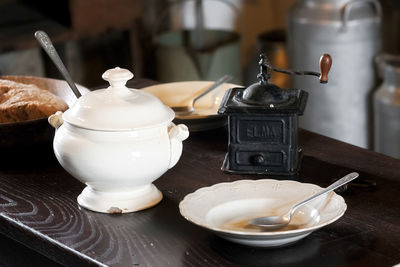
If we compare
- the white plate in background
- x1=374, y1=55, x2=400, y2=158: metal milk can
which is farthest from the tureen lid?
x1=374, y1=55, x2=400, y2=158: metal milk can

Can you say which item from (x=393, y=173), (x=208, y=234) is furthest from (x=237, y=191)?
(x=393, y=173)

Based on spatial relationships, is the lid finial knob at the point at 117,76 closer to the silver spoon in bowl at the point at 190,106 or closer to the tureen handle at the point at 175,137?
the tureen handle at the point at 175,137

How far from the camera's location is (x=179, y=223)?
60.9 inches

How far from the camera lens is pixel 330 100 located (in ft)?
12.6

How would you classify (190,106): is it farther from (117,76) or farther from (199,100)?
(117,76)

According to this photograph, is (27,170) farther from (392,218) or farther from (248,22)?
(248,22)

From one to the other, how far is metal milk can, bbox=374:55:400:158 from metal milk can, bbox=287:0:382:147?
113 mm

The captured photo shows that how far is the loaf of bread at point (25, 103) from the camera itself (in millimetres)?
1922

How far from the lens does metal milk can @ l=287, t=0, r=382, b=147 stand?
3.74 meters

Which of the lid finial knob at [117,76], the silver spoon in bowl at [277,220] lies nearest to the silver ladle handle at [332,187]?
the silver spoon in bowl at [277,220]

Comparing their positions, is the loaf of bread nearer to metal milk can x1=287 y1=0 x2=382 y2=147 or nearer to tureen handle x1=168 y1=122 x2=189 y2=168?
tureen handle x1=168 y1=122 x2=189 y2=168

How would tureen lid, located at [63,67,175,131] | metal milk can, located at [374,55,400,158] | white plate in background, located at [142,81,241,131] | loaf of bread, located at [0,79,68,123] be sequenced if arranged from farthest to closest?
1. metal milk can, located at [374,55,400,158]
2. white plate in background, located at [142,81,241,131]
3. loaf of bread, located at [0,79,68,123]
4. tureen lid, located at [63,67,175,131]

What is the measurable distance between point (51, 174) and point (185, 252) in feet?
1.72

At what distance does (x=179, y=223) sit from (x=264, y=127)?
0.32 meters
